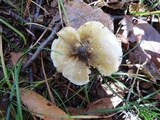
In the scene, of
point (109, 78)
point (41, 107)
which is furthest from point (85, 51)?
point (41, 107)

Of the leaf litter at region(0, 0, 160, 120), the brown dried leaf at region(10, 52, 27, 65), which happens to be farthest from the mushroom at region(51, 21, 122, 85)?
the brown dried leaf at region(10, 52, 27, 65)

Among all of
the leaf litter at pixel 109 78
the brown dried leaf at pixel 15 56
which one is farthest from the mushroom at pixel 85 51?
the brown dried leaf at pixel 15 56

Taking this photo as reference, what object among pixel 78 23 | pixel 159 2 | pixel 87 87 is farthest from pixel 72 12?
pixel 159 2

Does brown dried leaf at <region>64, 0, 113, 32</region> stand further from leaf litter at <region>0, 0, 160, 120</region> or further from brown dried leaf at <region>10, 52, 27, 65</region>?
brown dried leaf at <region>10, 52, 27, 65</region>

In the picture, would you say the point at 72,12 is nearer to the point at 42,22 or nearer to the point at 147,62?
the point at 42,22

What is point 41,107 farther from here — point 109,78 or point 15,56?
point 109,78
